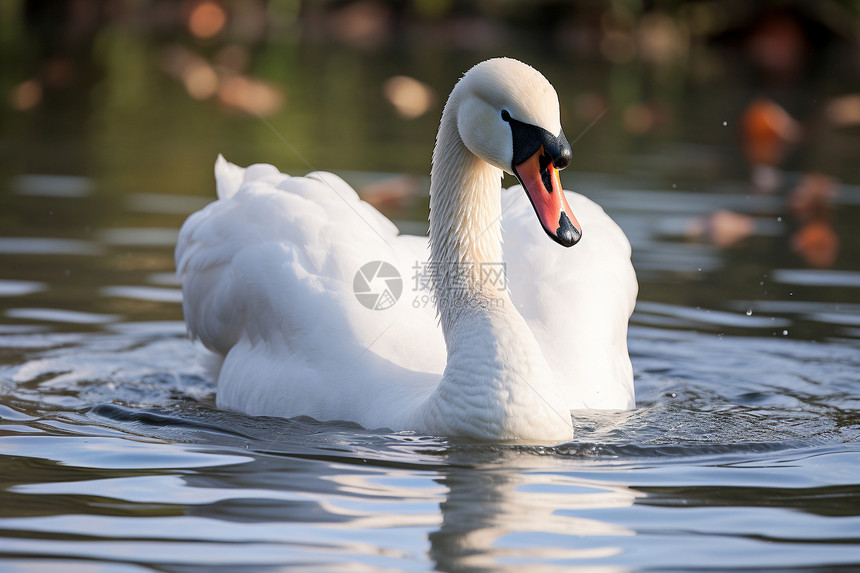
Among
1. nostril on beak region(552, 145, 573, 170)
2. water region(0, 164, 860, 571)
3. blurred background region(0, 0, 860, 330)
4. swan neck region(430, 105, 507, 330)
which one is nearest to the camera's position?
water region(0, 164, 860, 571)

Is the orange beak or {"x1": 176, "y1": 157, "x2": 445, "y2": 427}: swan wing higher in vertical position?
the orange beak

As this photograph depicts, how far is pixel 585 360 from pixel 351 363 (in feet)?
3.44

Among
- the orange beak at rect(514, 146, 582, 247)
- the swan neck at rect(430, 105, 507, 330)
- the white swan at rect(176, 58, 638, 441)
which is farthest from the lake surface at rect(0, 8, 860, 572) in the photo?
the orange beak at rect(514, 146, 582, 247)

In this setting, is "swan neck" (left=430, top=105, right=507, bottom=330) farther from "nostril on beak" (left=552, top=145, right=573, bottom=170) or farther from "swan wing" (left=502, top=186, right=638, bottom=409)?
"nostril on beak" (left=552, top=145, right=573, bottom=170)

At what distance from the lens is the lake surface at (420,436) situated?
3.90 m

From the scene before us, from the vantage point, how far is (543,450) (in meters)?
4.86

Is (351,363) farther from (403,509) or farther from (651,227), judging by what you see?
(651,227)

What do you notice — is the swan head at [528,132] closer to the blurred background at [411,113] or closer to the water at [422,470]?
the water at [422,470]

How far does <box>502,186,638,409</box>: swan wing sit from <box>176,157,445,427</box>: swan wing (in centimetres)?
48

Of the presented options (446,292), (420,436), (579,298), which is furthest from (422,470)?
(579,298)

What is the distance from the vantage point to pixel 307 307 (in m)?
5.63

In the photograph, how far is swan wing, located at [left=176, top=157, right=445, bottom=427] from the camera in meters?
5.41

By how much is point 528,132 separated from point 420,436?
4.13 ft

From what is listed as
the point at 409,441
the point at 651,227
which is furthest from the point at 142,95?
the point at 409,441
